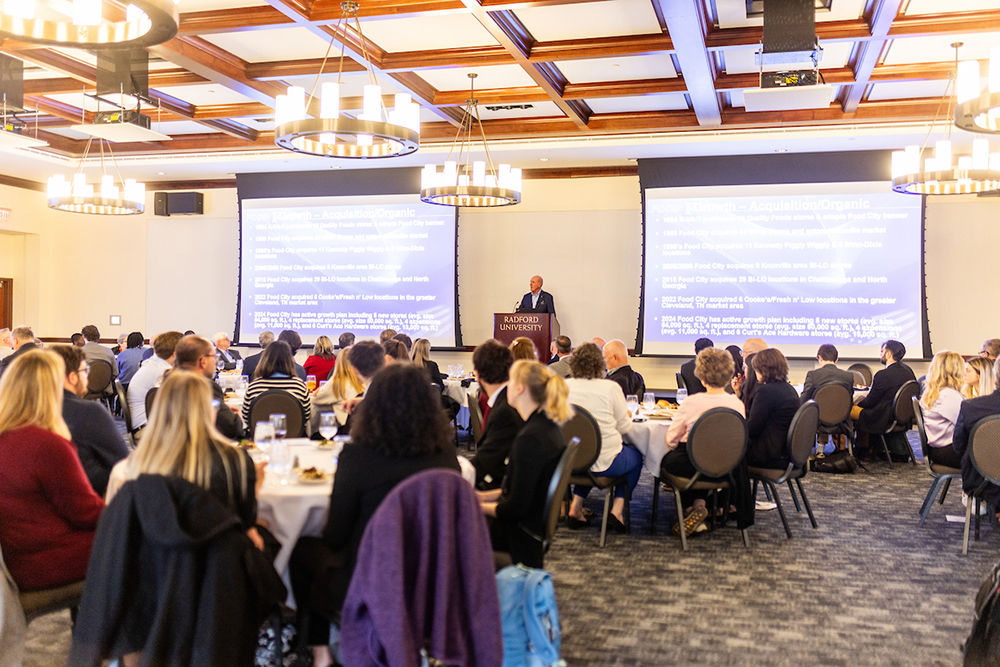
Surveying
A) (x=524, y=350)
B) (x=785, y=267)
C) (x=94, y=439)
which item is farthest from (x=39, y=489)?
(x=785, y=267)

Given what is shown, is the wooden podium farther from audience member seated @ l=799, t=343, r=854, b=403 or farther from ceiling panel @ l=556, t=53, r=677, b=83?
audience member seated @ l=799, t=343, r=854, b=403

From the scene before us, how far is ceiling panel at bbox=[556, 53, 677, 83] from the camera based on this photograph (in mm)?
8148

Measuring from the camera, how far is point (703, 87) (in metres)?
8.55

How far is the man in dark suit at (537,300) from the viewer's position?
1185 cm

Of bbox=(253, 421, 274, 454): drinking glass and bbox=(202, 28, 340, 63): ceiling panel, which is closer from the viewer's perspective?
bbox=(253, 421, 274, 454): drinking glass

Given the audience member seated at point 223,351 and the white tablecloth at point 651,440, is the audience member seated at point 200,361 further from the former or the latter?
the audience member seated at point 223,351

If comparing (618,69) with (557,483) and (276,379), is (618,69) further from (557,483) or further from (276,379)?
(557,483)

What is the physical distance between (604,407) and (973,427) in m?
2.24

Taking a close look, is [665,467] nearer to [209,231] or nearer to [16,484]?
[16,484]

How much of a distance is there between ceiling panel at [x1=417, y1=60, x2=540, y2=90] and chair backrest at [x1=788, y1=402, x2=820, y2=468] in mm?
4519

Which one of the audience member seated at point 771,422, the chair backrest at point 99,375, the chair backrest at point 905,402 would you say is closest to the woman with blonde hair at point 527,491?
the audience member seated at point 771,422

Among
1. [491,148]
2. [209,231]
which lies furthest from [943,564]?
[209,231]

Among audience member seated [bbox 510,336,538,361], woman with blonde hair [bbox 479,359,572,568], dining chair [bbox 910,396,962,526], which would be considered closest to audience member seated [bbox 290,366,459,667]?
woman with blonde hair [bbox 479,359,572,568]

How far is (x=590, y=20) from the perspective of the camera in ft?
23.5
